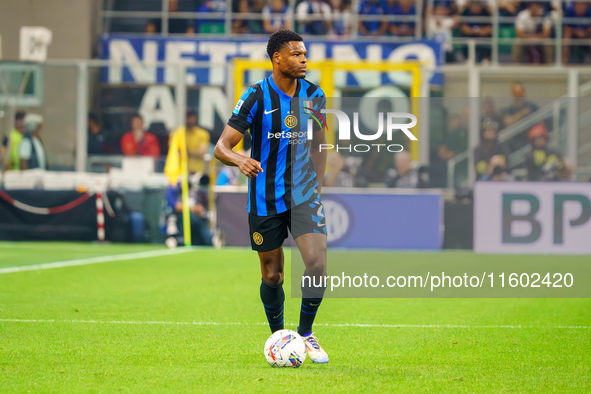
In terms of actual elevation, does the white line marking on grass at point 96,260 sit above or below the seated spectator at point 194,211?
below

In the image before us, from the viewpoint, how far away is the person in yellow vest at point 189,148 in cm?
1627

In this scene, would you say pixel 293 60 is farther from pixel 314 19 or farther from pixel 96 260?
pixel 314 19

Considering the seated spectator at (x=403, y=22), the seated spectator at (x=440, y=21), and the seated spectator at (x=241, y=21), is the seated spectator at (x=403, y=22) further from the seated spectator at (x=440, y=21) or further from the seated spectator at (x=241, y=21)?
the seated spectator at (x=241, y=21)

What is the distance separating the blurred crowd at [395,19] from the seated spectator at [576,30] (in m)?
0.02

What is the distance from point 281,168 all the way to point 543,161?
10.2 metres

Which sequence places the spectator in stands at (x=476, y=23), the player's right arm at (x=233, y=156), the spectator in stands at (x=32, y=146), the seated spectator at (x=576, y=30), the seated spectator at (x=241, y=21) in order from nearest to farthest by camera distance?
1. the player's right arm at (x=233, y=156)
2. the spectator in stands at (x=32, y=146)
3. the seated spectator at (x=576, y=30)
4. the spectator in stands at (x=476, y=23)
5. the seated spectator at (x=241, y=21)

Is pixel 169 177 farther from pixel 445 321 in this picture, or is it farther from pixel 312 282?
pixel 312 282

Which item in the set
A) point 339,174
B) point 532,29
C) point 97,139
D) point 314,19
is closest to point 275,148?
point 339,174

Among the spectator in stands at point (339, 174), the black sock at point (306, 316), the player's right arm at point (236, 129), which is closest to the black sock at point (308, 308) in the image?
the black sock at point (306, 316)

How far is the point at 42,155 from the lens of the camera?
53.8 ft

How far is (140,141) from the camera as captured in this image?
53.7ft

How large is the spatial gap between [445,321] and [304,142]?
2.84 m

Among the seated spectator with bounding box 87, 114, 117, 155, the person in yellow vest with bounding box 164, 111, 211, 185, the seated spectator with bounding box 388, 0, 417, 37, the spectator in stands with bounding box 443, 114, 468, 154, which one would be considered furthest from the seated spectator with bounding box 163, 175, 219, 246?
the seated spectator with bounding box 388, 0, 417, 37

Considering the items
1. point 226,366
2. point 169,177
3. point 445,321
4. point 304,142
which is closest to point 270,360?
point 226,366
